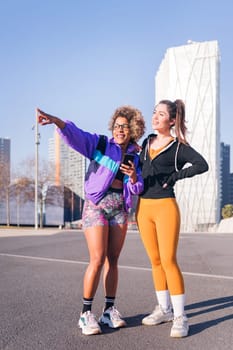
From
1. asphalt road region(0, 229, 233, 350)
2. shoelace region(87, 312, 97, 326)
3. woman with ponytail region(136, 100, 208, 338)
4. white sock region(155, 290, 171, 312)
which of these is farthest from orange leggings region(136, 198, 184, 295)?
shoelace region(87, 312, 97, 326)

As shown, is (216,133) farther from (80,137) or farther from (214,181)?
(80,137)

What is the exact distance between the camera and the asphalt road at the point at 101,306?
303cm

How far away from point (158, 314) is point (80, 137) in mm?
1702

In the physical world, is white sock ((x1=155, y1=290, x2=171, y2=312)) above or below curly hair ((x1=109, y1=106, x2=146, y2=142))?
below

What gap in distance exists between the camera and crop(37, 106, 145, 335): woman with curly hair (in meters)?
3.30

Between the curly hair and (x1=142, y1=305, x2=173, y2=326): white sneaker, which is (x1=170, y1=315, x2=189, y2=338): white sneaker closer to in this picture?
(x1=142, y1=305, x2=173, y2=326): white sneaker

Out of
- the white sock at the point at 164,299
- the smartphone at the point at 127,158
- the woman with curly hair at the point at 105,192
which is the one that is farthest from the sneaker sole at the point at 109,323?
the smartphone at the point at 127,158

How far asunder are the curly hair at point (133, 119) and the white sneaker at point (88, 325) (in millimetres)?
1553

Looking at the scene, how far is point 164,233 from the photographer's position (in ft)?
10.9

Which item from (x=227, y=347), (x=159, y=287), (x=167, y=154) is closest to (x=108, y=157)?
(x=167, y=154)

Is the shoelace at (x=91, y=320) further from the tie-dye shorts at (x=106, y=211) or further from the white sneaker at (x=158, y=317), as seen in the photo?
the tie-dye shorts at (x=106, y=211)

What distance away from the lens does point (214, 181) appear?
2672 inches

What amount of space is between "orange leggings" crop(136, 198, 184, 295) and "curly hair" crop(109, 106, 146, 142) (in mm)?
576

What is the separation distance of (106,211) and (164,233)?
0.52 m
